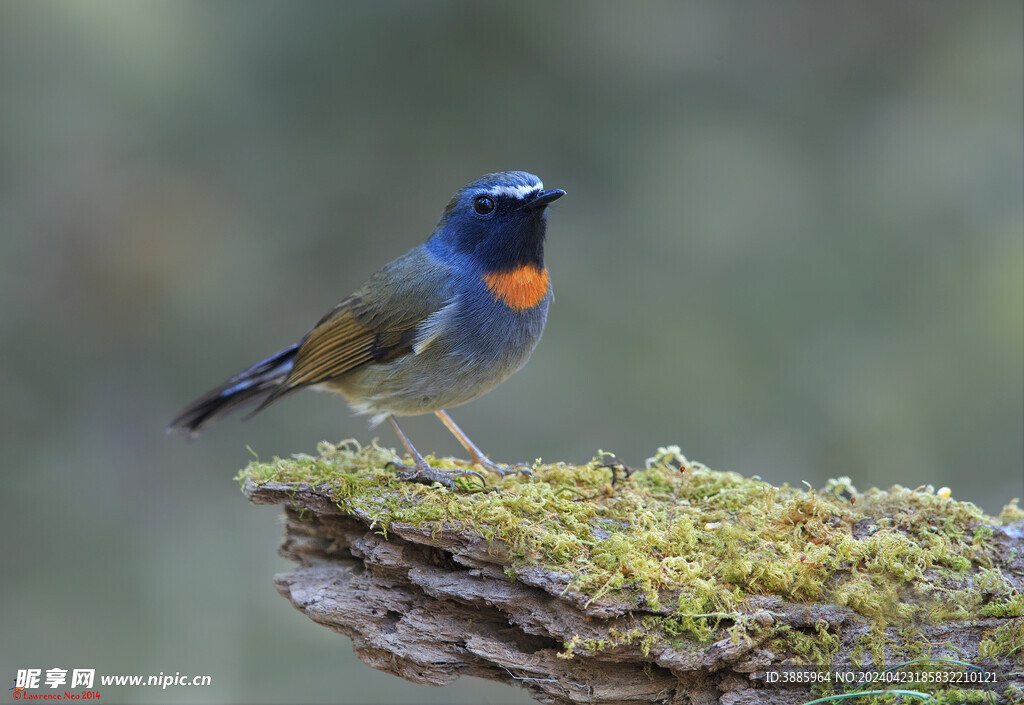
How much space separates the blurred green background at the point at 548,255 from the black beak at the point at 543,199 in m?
3.10

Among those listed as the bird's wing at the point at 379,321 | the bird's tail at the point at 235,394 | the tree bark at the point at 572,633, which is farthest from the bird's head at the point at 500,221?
the tree bark at the point at 572,633

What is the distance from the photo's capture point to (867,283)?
23.6 ft

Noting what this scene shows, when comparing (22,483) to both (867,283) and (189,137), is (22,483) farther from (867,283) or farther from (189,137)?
(867,283)

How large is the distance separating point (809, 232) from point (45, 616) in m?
7.11

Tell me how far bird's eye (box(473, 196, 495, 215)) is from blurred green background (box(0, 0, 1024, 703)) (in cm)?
300

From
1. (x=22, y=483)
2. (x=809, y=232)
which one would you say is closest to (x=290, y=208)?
(x=22, y=483)

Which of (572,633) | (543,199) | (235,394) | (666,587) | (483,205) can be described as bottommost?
(572,633)

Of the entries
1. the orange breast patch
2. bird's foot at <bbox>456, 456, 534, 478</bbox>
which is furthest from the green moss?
the orange breast patch

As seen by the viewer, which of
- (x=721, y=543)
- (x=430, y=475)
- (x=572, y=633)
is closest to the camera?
(x=572, y=633)

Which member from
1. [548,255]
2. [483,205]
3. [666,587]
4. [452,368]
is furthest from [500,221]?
[548,255]

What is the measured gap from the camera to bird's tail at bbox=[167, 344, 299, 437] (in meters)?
5.46

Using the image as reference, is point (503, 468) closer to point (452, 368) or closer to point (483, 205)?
point (452, 368)

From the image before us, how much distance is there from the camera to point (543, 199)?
4.51 meters

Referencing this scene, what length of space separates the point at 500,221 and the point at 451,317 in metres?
0.59
